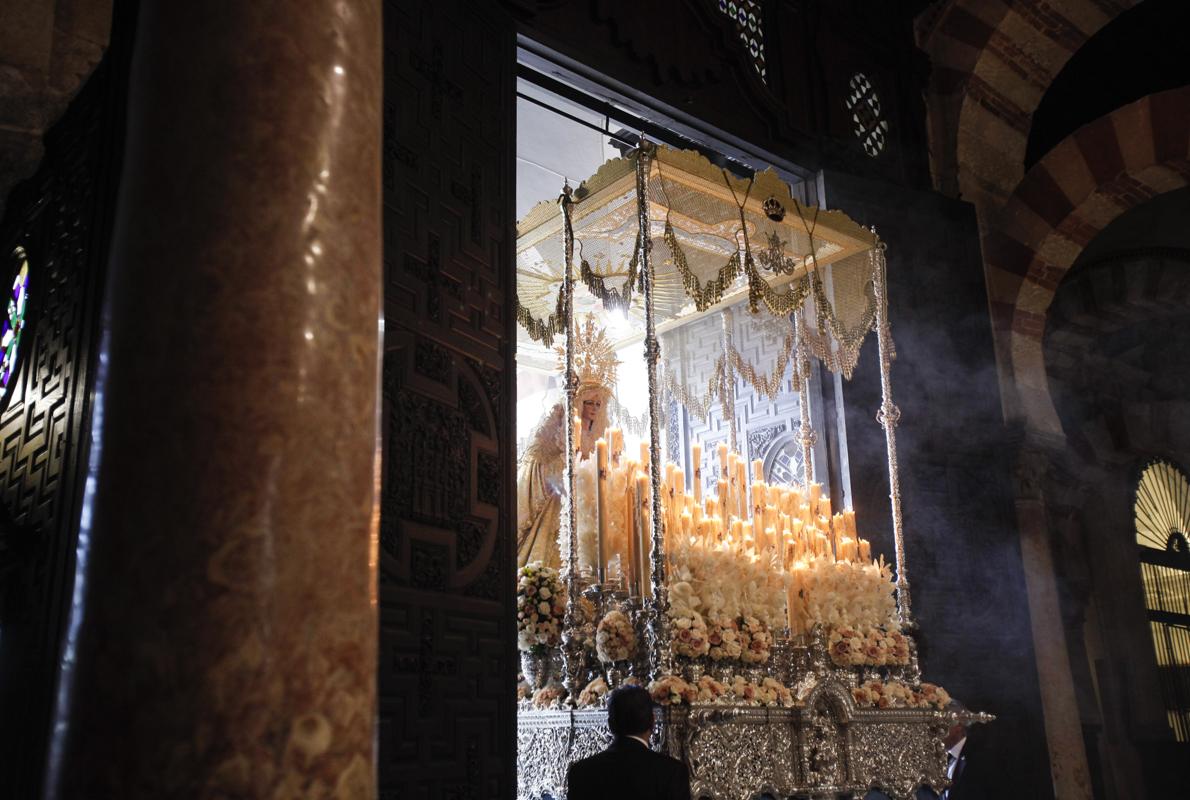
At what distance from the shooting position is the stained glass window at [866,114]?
25.9 ft

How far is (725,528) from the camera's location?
5551 millimetres

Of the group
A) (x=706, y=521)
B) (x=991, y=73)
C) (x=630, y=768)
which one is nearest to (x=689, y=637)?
(x=706, y=521)

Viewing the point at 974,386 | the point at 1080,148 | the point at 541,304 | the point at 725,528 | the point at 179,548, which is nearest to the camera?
the point at 179,548

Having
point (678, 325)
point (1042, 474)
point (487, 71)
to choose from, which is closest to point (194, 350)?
point (487, 71)

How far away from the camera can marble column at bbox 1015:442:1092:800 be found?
732cm

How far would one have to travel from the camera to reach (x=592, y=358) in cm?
609

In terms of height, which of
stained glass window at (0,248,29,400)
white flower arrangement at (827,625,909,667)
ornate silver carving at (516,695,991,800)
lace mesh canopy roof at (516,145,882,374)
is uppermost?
lace mesh canopy roof at (516,145,882,374)

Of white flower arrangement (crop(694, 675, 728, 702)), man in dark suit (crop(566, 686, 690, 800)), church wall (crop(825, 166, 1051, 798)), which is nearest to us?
man in dark suit (crop(566, 686, 690, 800))

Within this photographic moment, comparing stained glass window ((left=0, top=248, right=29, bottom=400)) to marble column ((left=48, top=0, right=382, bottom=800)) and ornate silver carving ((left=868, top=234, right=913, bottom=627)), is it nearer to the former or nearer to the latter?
marble column ((left=48, top=0, right=382, bottom=800))

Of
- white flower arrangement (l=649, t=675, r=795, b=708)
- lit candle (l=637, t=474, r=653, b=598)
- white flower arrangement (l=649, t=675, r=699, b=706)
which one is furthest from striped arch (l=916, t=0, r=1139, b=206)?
white flower arrangement (l=649, t=675, r=699, b=706)

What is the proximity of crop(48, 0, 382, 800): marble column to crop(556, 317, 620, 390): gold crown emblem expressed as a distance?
15.2ft

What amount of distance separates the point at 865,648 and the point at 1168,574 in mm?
7865

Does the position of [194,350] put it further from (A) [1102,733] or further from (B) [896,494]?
(A) [1102,733]

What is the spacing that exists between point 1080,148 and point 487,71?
600 cm
